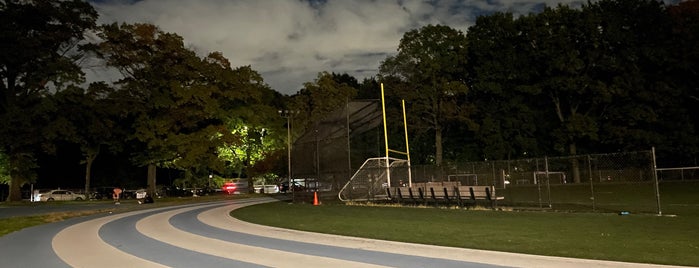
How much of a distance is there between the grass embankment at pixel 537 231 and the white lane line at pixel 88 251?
16.9 feet

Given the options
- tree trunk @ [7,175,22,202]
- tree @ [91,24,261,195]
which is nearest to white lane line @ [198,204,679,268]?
tree @ [91,24,261,195]

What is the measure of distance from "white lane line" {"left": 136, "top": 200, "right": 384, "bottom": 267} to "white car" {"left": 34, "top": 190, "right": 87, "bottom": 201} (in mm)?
37994

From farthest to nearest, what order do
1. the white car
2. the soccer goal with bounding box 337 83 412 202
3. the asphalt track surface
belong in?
the white car → the soccer goal with bounding box 337 83 412 202 → the asphalt track surface

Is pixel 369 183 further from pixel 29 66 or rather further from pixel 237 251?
pixel 29 66

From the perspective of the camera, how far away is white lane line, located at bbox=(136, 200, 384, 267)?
32.0ft

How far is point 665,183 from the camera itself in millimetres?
37438

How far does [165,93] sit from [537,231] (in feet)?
120

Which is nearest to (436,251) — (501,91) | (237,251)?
(237,251)

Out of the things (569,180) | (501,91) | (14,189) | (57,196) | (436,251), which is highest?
(501,91)

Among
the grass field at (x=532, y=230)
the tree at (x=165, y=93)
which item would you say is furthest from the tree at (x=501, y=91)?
the grass field at (x=532, y=230)

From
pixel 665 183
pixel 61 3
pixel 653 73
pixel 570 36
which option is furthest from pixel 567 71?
pixel 61 3

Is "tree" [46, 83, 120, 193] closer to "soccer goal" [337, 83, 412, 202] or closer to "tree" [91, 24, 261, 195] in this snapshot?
"tree" [91, 24, 261, 195]

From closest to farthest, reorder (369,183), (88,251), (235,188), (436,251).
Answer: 1. (436,251)
2. (88,251)
3. (369,183)
4. (235,188)

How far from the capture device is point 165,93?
144ft
